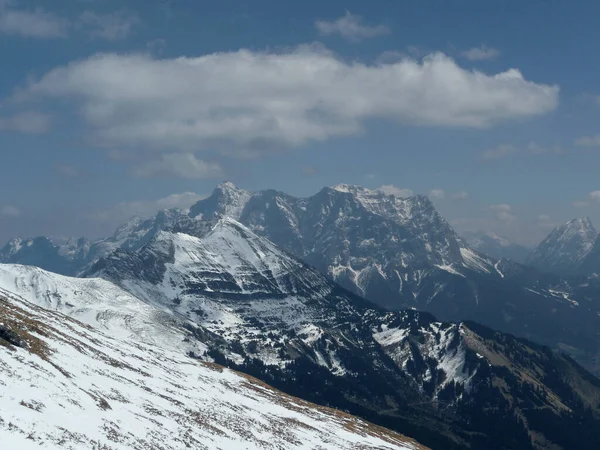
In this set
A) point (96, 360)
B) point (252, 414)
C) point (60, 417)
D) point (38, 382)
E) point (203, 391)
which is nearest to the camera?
point (60, 417)

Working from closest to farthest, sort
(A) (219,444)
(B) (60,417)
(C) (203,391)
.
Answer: (B) (60,417) < (A) (219,444) < (C) (203,391)

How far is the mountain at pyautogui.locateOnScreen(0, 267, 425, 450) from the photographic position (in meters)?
69.0

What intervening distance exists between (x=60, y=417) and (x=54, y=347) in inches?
1864

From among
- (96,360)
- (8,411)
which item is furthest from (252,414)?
(8,411)

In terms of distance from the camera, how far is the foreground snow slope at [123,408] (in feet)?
226

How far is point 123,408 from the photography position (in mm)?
94188

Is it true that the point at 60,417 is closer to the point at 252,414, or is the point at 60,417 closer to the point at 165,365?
the point at 252,414

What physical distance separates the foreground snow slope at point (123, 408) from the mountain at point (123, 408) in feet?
0.65

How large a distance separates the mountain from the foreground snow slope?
20 centimetres

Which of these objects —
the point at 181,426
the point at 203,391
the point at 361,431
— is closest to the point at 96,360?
the point at 203,391

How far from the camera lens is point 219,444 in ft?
320

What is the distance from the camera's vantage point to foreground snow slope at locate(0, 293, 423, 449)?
69.0 metres

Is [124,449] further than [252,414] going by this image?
No

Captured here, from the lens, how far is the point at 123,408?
309ft
